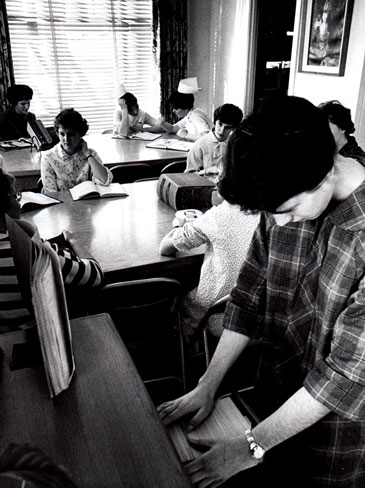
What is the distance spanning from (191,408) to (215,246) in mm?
880

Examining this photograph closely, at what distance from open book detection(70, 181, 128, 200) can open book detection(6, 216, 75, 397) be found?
72.9 inches

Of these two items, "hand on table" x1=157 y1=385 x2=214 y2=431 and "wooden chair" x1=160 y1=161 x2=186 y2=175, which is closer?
"hand on table" x1=157 y1=385 x2=214 y2=431

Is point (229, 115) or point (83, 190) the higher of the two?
point (229, 115)

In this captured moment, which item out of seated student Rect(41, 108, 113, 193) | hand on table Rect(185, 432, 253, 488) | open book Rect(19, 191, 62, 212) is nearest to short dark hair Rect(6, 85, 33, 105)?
seated student Rect(41, 108, 113, 193)

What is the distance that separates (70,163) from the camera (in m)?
3.18

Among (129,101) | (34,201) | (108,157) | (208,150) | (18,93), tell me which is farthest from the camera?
(129,101)

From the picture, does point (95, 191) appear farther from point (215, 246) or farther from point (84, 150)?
point (215, 246)

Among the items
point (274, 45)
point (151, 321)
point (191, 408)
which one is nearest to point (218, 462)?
point (191, 408)

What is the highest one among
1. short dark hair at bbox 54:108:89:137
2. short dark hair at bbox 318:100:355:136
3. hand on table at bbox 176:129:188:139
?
short dark hair at bbox 318:100:355:136

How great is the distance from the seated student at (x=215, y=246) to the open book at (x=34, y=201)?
0.96m

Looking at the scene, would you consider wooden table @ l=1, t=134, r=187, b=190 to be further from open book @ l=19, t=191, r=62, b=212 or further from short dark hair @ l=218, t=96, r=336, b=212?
short dark hair @ l=218, t=96, r=336, b=212

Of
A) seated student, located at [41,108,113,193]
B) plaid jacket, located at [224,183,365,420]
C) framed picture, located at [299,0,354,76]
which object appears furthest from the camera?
framed picture, located at [299,0,354,76]

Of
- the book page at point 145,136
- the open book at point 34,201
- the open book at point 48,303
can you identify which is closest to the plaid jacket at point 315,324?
the open book at point 48,303

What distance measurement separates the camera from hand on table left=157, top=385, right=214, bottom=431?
1.02 m
